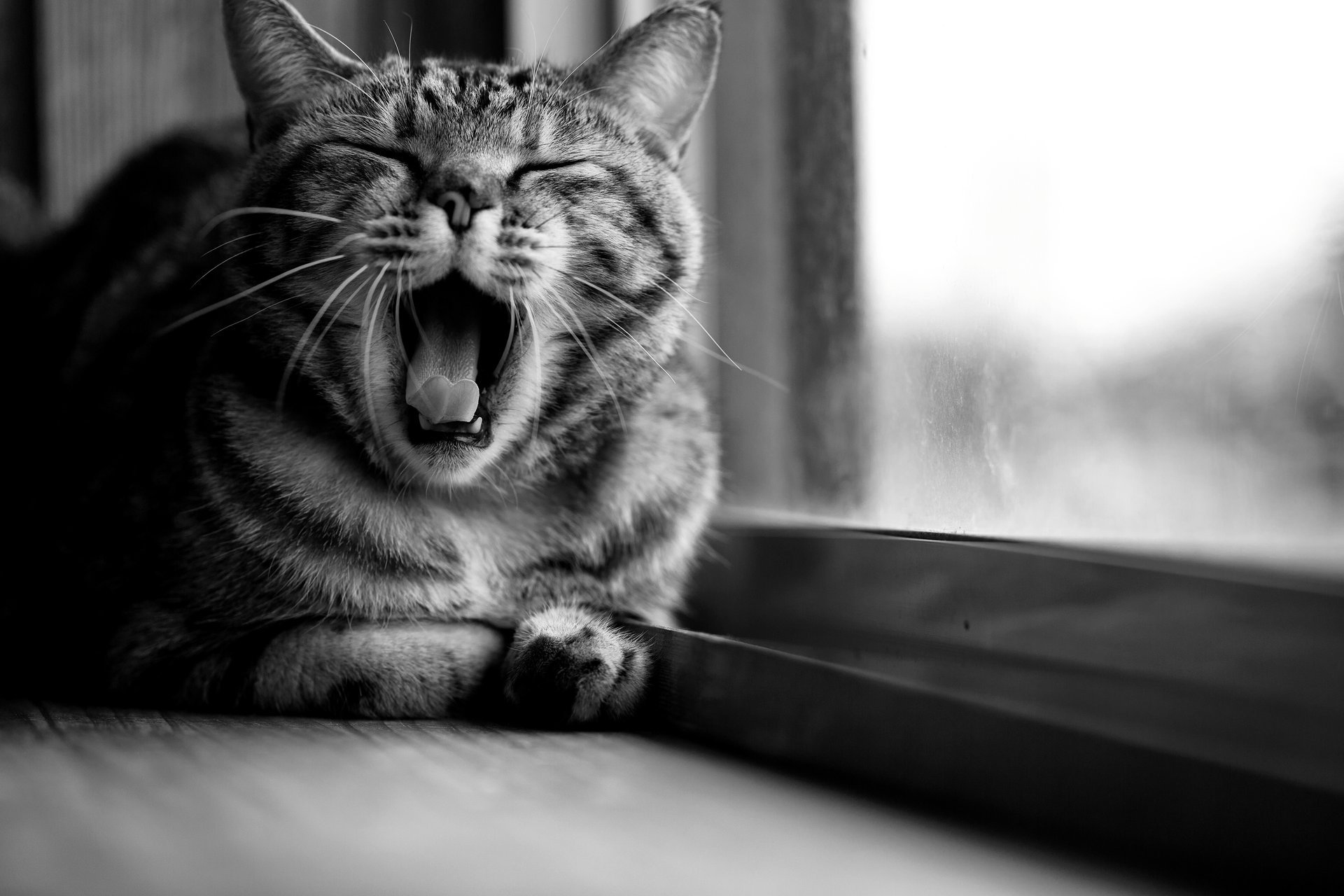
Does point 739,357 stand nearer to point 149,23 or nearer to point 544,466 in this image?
point 544,466

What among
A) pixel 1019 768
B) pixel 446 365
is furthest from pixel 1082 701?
pixel 446 365

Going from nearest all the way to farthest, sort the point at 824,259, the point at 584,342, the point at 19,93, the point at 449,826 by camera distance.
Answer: the point at 449,826
the point at 584,342
the point at 824,259
the point at 19,93

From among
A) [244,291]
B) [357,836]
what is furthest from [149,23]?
[357,836]

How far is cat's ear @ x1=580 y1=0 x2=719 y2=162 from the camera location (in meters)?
1.17

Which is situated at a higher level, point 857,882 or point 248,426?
point 248,426

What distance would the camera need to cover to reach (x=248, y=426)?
1.13 m

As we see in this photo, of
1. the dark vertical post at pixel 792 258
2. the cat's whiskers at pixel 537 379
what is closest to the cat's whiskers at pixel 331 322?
the cat's whiskers at pixel 537 379

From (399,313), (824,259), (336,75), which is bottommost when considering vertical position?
(399,313)

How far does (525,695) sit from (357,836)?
13.5 inches

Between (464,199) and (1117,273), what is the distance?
22.2 inches

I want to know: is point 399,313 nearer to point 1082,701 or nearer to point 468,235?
point 468,235

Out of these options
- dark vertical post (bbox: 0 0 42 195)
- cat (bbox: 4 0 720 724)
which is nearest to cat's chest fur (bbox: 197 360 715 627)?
cat (bbox: 4 0 720 724)

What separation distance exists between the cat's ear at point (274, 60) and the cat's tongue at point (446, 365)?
31 centimetres

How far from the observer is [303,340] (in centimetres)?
99
